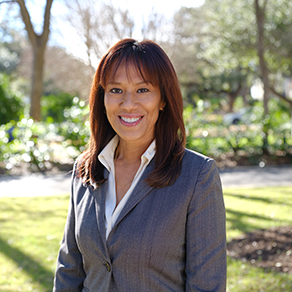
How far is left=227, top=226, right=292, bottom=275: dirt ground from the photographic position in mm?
4016

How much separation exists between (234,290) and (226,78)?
31.0 metres

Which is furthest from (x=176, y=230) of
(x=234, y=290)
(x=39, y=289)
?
(x=39, y=289)

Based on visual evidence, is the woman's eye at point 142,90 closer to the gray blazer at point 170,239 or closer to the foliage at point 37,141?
the gray blazer at point 170,239

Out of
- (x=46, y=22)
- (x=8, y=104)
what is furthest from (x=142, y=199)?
(x=8, y=104)

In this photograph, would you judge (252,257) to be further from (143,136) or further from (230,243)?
(143,136)

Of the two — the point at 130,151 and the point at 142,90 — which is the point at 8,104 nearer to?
the point at 130,151

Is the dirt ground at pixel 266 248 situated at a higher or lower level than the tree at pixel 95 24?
lower

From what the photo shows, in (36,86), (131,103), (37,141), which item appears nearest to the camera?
(131,103)

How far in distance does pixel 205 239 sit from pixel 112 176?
0.64m

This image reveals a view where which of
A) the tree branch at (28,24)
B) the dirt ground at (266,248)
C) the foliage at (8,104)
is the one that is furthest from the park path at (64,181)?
the foliage at (8,104)

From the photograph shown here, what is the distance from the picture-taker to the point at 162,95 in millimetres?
1903

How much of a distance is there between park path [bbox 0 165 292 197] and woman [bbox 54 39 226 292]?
5439 mm

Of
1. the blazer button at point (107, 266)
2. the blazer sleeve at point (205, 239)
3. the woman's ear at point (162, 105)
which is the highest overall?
the woman's ear at point (162, 105)

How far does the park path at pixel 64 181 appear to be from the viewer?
740 centimetres
